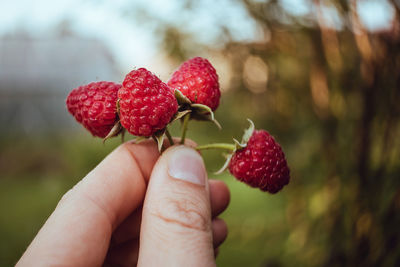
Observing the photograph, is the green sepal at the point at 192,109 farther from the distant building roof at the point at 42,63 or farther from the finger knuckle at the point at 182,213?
the distant building roof at the point at 42,63

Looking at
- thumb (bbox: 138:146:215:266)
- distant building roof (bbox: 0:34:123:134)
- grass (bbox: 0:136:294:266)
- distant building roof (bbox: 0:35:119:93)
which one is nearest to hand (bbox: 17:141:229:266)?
thumb (bbox: 138:146:215:266)

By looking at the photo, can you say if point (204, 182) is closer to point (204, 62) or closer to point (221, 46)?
point (204, 62)

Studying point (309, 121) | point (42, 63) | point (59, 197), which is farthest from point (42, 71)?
point (309, 121)

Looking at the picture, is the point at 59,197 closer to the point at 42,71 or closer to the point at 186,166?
the point at 186,166

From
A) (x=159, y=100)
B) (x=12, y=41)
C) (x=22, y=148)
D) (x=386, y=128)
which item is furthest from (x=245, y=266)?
(x=12, y=41)

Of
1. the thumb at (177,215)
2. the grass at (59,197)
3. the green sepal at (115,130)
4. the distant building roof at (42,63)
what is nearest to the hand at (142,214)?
the thumb at (177,215)

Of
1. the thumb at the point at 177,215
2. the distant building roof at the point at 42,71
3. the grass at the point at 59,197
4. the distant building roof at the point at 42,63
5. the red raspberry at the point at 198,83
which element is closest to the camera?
the thumb at the point at 177,215

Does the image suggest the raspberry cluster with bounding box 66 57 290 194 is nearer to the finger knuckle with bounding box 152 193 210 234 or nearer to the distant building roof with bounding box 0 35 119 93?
the finger knuckle with bounding box 152 193 210 234
